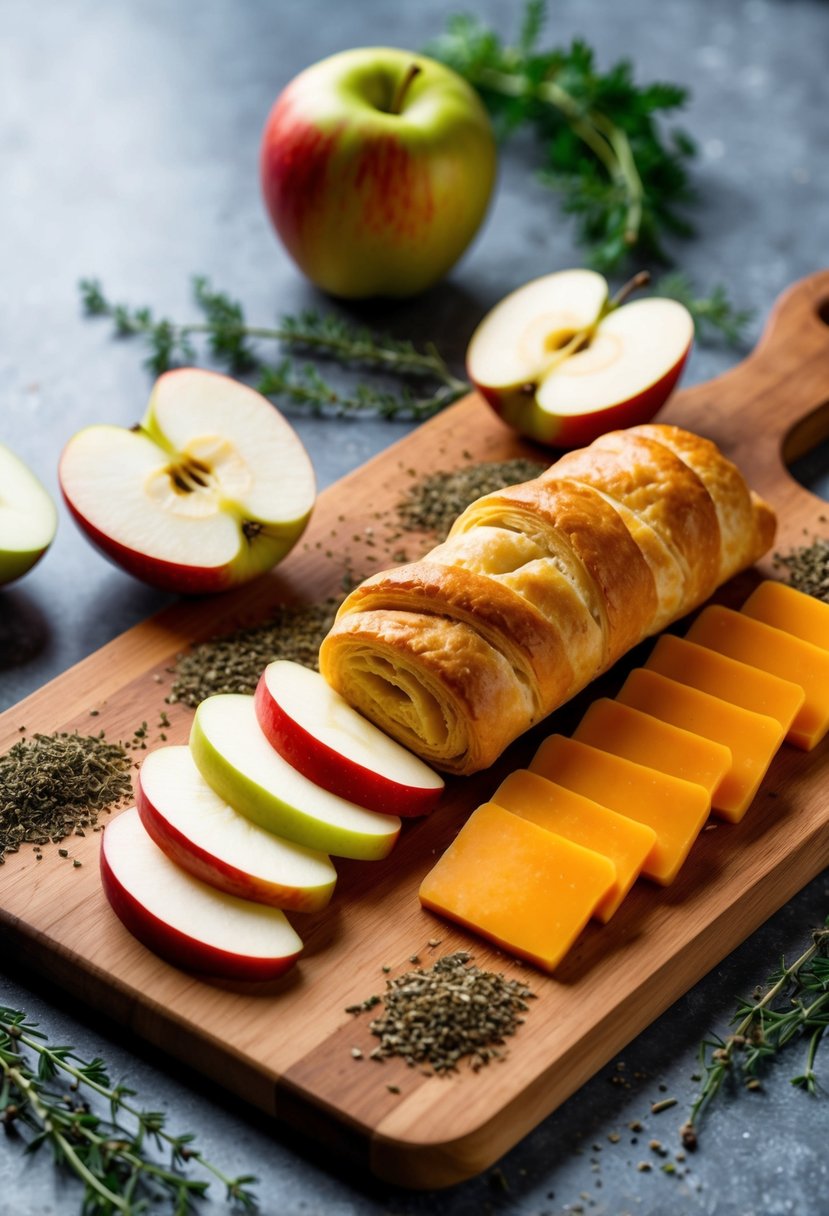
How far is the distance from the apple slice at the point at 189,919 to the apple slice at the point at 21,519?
49.0 inches

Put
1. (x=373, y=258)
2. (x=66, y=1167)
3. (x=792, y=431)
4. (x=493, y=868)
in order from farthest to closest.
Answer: (x=373, y=258) → (x=792, y=431) → (x=493, y=868) → (x=66, y=1167)

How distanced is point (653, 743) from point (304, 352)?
265 cm

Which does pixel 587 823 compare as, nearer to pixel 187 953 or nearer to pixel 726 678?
→ pixel 726 678

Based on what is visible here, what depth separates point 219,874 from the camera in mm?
3578

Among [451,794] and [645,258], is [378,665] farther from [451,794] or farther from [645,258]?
[645,258]

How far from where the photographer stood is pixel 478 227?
6.07 meters

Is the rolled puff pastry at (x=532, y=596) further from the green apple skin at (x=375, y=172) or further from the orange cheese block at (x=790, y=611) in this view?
the green apple skin at (x=375, y=172)

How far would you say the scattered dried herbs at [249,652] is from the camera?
4383mm

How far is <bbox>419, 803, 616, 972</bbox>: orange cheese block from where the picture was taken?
3.56 meters

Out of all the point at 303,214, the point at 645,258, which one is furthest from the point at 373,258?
the point at 645,258

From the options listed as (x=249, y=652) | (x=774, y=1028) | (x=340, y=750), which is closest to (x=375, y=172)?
(x=249, y=652)

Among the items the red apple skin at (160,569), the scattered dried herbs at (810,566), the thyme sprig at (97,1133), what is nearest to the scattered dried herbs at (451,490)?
the red apple skin at (160,569)

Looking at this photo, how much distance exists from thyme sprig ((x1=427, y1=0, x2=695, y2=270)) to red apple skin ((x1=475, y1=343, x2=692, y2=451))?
1257mm

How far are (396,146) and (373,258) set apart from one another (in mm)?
452
